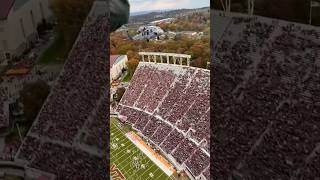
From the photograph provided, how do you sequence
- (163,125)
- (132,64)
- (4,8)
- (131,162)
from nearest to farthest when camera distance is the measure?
(4,8)
(131,162)
(163,125)
(132,64)

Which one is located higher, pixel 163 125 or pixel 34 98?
pixel 34 98

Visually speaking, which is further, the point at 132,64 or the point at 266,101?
the point at 132,64

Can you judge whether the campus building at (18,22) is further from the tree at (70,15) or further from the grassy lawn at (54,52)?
the grassy lawn at (54,52)

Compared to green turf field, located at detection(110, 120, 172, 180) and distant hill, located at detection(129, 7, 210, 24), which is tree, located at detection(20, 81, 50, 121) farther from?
distant hill, located at detection(129, 7, 210, 24)

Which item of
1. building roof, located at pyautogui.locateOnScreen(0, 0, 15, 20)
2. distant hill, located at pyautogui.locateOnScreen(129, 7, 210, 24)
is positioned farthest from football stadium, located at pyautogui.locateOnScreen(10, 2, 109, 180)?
distant hill, located at pyautogui.locateOnScreen(129, 7, 210, 24)

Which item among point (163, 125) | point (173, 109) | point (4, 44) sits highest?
point (4, 44)

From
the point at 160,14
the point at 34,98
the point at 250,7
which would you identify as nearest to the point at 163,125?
the point at 34,98

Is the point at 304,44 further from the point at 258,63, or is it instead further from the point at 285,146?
the point at 285,146

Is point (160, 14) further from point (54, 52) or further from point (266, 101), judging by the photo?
point (266, 101)
